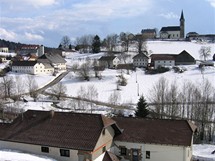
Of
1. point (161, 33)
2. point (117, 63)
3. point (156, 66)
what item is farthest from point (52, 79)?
point (161, 33)

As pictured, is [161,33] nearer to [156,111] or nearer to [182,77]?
[182,77]

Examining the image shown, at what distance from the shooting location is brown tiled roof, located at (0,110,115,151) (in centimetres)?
2114

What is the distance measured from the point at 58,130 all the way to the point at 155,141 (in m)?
7.57

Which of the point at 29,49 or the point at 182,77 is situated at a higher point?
the point at 29,49

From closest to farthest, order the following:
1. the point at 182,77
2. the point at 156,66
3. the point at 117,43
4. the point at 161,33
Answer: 1. the point at 182,77
2. the point at 156,66
3. the point at 117,43
4. the point at 161,33

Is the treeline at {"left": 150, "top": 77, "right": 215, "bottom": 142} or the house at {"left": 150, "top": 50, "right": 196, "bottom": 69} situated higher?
the house at {"left": 150, "top": 50, "right": 196, "bottom": 69}

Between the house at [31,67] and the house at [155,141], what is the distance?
6412cm

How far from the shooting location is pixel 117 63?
93.5 meters

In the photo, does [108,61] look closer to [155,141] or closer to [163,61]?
[163,61]

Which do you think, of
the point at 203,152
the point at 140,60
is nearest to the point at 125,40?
the point at 140,60

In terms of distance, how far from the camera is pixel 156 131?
929 inches

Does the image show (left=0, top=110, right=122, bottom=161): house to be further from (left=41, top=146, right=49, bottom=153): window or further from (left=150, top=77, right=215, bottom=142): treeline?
(left=150, top=77, right=215, bottom=142): treeline

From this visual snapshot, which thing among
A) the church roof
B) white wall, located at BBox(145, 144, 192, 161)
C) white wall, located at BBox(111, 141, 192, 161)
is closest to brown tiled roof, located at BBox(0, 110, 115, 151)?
white wall, located at BBox(111, 141, 192, 161)

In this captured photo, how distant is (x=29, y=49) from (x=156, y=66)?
8594cm
